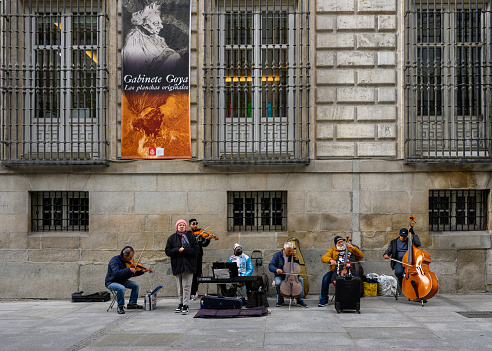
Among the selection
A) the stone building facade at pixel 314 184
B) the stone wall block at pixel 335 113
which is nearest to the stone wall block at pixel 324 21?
the stone building facade at pixel 314 184

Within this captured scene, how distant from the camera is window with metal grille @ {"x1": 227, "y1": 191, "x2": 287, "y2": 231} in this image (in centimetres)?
1378

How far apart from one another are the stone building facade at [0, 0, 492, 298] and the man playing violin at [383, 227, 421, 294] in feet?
2.94

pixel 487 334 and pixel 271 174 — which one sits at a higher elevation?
pixel 271 174

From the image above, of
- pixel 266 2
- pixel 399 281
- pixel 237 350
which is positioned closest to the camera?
pixel 237 350

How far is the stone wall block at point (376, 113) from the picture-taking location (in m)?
13.4

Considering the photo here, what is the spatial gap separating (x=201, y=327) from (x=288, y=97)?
6231 mm

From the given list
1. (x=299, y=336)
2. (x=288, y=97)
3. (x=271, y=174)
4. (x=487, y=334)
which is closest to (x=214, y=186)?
(x=271, y=174)

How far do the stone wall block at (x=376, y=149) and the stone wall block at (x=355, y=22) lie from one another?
2736mm

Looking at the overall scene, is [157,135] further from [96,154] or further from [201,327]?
[201,327]

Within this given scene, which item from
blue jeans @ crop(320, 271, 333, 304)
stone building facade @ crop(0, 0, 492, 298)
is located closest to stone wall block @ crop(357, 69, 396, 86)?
stone building facade @ crop(0, 0, 492, 298)

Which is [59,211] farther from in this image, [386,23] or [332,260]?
[386,23]

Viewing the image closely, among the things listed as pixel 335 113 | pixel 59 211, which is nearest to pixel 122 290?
pixel 59 211

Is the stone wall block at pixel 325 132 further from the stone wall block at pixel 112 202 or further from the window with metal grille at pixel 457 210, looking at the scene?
the stone wall block at pixel 112 202

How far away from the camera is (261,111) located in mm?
13805
